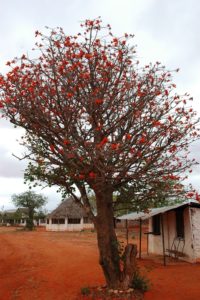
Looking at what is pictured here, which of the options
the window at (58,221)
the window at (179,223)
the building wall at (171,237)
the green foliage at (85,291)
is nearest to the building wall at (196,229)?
the building wall at (171,237)

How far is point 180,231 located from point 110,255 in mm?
9153

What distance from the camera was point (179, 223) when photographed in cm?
1725

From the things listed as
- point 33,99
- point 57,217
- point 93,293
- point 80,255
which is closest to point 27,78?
point 33,99

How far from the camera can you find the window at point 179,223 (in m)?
16.9

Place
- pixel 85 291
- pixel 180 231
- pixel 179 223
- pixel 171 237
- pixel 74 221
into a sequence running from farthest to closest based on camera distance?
pixel 74 221 < pixel 171 237 < pixel 179 223 < pixel 180 231 < pixel 85 291

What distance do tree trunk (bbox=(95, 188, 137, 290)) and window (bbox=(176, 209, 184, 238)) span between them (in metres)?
8.50

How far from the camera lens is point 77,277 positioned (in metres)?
11.8

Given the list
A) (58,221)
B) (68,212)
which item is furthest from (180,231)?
(58,221)

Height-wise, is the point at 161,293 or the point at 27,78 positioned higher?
the point at 27,78

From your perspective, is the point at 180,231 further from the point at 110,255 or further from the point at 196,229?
the point at 110,255

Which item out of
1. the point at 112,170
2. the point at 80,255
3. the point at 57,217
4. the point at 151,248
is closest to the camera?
the point at 112,170

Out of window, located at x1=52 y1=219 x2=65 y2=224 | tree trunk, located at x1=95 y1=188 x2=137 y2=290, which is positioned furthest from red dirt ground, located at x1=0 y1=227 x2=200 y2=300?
window, located at x1=52 y1=219 x2=65 y2=224

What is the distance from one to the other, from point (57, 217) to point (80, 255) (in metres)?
31.0

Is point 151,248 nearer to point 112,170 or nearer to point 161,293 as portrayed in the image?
point 161,293
